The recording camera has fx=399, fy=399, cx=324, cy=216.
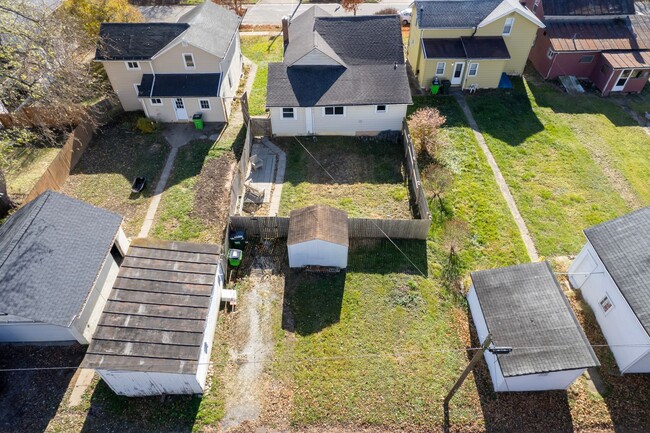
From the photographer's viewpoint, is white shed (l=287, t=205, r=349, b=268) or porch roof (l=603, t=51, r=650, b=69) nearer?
white shed (l=287, t=205, r=349, b=268)

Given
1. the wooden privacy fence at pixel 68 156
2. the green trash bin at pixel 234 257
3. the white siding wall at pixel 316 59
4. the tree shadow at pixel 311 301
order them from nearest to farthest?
the tree shadow at pixel 311 301, the green trash bin at pixel 234 257, the wooden privacy fence at pixel 68 156, the white siding wall at pixel 316 59

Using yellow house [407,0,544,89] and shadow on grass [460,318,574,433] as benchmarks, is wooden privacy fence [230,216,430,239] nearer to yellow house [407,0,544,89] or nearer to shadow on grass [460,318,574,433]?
shadow on grass [460,318,574,433]

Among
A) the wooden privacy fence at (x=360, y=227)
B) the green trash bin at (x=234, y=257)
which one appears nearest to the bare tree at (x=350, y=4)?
the wooden privacy fence at (x=360, y=227)

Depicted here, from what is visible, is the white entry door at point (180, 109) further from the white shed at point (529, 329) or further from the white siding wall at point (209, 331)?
the white shed at point (529, 329)

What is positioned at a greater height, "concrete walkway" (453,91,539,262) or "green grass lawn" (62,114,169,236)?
"concrete walkway" (453,91,539,262)

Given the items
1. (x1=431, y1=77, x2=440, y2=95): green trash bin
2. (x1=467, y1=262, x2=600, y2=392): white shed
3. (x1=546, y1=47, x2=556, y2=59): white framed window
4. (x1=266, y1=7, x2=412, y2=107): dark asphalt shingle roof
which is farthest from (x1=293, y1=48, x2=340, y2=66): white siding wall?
(x1=546, y1=47, x2=556, y2=59): white framed window

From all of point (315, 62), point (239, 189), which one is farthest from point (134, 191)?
point (315, 62)

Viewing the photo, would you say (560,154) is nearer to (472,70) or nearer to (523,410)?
(472,70)

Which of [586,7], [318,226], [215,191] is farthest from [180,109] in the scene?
[586,7]
